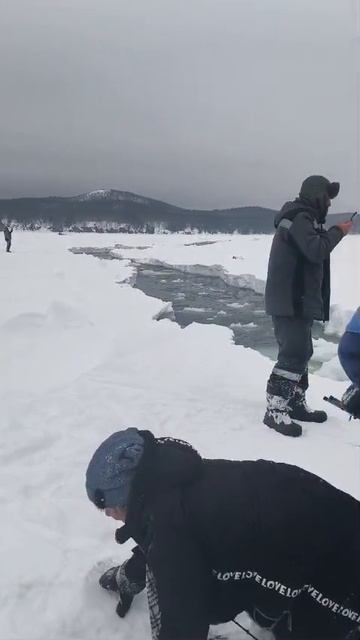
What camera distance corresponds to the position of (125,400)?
493cm

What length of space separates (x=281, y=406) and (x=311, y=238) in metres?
1.40

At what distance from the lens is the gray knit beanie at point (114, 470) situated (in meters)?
1.81

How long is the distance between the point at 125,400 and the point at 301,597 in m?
3.16

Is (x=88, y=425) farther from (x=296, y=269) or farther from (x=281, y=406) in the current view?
(x=296, y=269)

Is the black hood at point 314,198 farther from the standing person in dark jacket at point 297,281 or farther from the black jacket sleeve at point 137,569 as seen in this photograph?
the black jacket sleeve at point 137,569

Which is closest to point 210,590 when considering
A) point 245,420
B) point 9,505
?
point 9,505

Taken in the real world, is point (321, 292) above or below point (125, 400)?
above

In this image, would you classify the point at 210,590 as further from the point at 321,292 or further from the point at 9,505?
the point at 321,292

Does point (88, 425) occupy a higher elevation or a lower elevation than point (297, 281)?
lower

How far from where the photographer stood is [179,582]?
171 centimetres

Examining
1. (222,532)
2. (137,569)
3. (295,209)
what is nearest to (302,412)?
(295,209)

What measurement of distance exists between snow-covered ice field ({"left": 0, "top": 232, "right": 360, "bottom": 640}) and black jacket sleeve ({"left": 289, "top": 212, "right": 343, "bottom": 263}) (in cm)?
149

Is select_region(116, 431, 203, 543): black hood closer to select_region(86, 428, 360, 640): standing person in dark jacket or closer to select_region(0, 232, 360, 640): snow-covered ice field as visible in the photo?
select_region(86, 428, 360, 640): standing person in dark jacket

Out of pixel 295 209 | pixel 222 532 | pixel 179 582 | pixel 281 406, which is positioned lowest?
pixel 281 406
